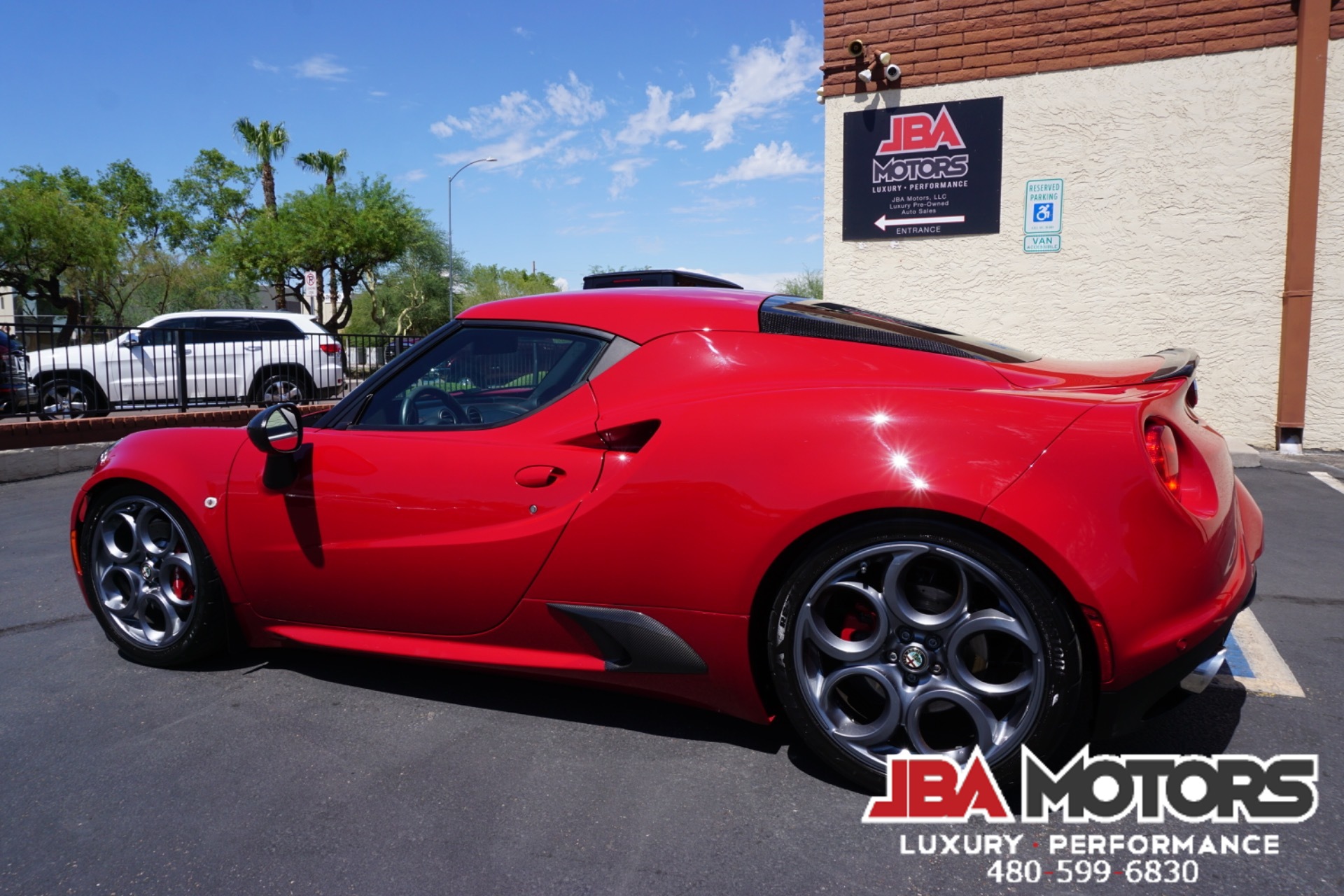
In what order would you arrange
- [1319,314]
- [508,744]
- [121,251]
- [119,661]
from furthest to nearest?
[121,251], [1319,314], [119,661], [508,744]

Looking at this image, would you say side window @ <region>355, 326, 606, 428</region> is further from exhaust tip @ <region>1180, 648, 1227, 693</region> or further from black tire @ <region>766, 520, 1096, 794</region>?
exhaust tip @ <region>1180, 648, 1227, 693</region>

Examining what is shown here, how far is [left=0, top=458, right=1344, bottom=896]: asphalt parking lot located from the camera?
6.82 feet

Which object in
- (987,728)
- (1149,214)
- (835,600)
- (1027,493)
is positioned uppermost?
(1149,214)

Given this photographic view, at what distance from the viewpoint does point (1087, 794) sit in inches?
91.0

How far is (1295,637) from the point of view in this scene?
3.67m

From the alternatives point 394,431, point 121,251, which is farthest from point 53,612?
point 121,251

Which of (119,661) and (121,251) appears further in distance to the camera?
(121,251)

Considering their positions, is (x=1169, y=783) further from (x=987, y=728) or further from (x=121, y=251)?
(x=121, y=251)

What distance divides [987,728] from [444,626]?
1591mm

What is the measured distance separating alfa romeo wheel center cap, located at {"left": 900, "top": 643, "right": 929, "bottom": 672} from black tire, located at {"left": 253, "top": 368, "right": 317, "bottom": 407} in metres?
12.2

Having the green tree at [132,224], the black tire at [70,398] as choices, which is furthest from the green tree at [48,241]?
the black tire at [70,398]

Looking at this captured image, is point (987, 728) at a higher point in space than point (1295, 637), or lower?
higher

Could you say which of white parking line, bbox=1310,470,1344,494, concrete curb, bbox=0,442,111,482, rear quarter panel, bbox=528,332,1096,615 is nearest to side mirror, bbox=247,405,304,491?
rear quarter panel, bbox=528,332,1096,615

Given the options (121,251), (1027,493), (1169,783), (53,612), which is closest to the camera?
(1027,493)
